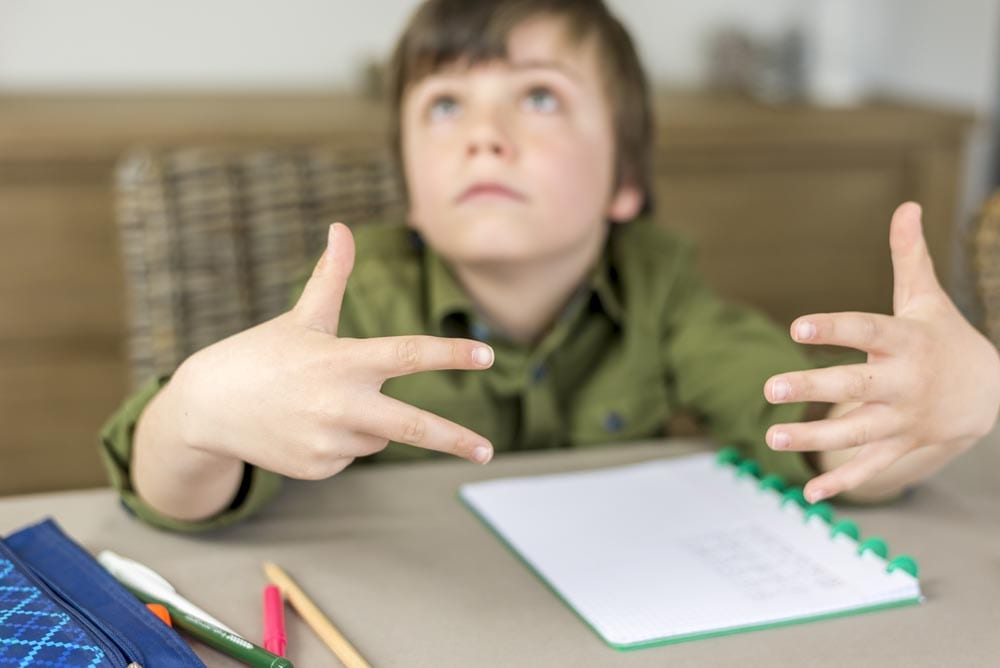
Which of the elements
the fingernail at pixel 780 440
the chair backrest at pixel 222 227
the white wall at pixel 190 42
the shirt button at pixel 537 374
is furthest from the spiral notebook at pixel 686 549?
the white wall at pixel 190 42

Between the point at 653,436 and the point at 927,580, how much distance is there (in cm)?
47

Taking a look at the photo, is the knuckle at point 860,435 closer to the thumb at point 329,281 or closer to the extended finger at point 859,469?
the extended finger at point 859,469

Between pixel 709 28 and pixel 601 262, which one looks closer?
pixel 601 262

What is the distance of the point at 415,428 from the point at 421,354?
42mm

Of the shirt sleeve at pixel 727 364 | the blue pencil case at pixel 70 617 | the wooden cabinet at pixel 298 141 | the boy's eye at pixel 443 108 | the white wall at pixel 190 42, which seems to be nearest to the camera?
the blue pencil case at pixel 70 617

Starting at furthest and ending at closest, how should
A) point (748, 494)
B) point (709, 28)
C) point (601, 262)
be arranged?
1. point (709, 28)
2. point (601, 262)
3. point (748, 494)

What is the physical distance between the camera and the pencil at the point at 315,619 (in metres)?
0.64

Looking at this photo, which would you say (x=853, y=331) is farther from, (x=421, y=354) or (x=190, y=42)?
(x=190, y=42)

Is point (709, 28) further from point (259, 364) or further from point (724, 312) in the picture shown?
point (259, 364)

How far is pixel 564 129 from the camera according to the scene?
1.12m

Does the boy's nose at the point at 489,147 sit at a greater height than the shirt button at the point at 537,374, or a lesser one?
greater

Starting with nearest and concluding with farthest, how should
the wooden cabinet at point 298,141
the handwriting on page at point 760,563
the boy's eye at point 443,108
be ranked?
1. the handwriting on page at point 760,563
2. the boy's eye at point 443,108
3. the wooden cabinet at point 298,141

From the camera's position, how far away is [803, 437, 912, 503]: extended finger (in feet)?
2.23

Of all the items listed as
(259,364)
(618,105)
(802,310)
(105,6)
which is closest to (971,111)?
(802,310)
